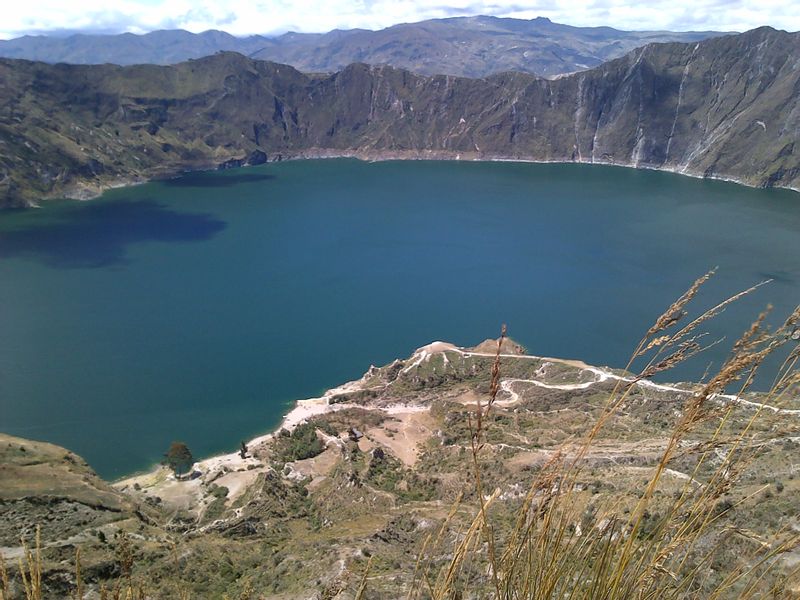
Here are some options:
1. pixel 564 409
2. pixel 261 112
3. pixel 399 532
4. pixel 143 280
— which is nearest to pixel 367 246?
pixel 143 280

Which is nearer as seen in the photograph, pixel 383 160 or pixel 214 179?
pixel 214 179

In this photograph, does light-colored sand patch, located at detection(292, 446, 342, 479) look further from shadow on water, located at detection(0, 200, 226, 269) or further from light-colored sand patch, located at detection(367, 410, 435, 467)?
shadow on water, located at detection(0, 200, 226, 269)

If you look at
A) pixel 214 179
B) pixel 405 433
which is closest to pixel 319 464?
pixel 405 433

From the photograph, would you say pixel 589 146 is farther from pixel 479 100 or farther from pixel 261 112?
pixel 261 112

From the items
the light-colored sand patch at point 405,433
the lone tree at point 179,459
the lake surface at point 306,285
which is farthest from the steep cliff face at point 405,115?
the light-colored sand patch at point 405,433

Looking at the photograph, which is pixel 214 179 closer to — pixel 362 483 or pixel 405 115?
pixel 405 115

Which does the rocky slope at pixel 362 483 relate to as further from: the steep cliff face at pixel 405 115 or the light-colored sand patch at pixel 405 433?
the steep cliff face at pixel 405 115

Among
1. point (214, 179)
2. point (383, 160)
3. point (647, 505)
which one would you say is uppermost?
point (647, 505)

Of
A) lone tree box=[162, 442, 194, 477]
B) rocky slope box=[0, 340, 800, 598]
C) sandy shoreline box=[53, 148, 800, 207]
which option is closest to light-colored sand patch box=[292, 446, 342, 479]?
rocky slope box=[0, 340, 800, 598]
